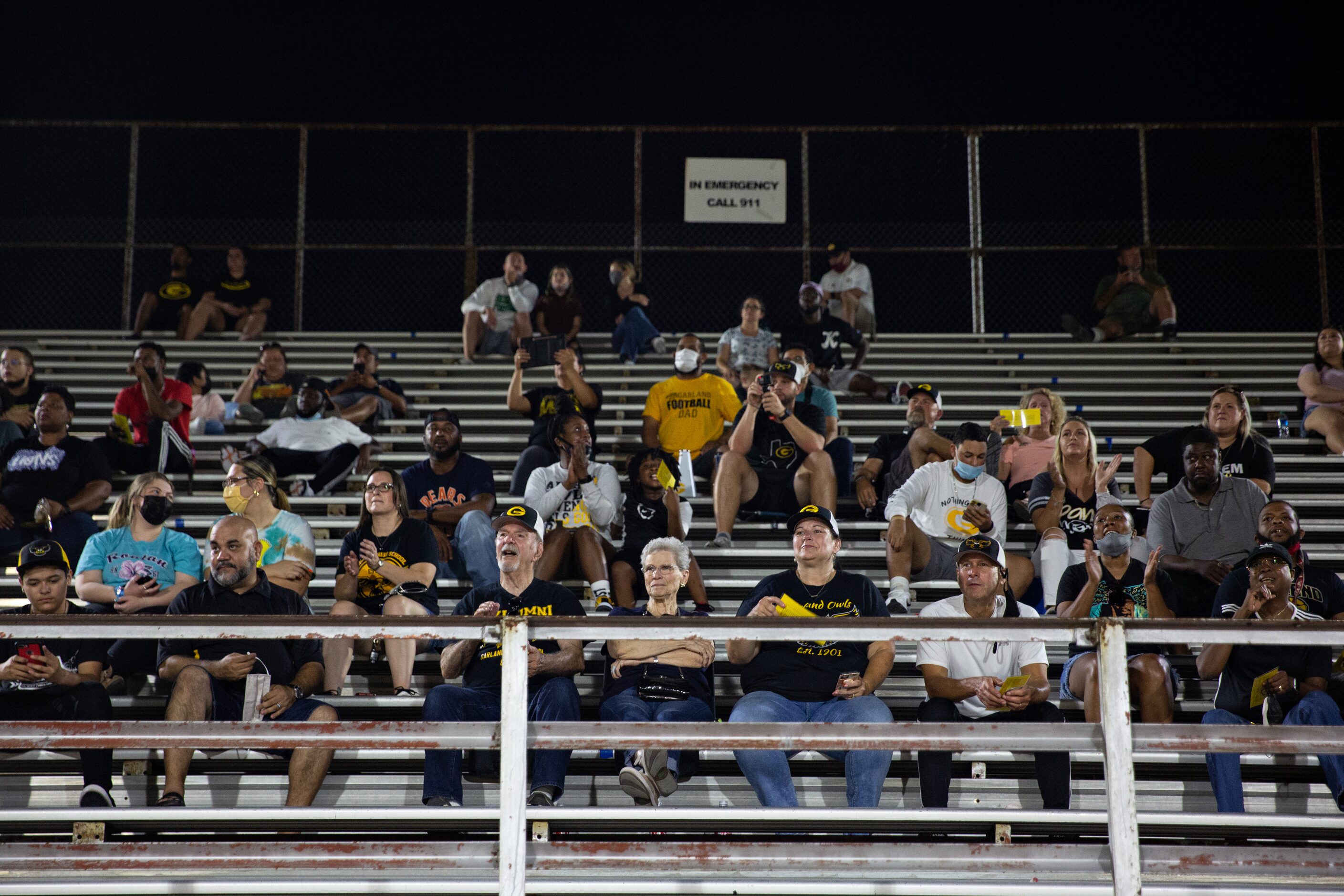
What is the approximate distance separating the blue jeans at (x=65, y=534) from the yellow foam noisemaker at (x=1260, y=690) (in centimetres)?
515

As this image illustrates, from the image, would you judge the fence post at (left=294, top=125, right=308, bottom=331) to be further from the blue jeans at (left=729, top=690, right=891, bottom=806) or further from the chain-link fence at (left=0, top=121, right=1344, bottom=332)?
the blue jeans at (left=729, top=690, right=891, bottom=806)

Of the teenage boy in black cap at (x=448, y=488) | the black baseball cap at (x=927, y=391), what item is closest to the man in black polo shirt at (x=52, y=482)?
the teenage boy in black cap at (x=448, y=488)

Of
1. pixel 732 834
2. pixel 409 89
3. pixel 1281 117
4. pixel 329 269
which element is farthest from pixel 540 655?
pixel 1281 117

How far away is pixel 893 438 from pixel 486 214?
24.5 feet

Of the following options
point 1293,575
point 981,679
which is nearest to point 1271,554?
point 1293,575

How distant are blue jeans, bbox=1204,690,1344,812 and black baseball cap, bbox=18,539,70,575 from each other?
412 cm

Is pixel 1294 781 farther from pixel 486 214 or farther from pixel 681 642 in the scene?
pixel 486 214

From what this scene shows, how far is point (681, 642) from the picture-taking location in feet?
14.7

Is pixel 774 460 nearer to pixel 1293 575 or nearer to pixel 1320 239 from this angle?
pixel 1293 575

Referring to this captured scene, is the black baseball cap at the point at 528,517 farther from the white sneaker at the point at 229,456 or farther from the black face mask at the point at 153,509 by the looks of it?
the white sneaker at the point at 229,456

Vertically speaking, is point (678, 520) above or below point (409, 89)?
below

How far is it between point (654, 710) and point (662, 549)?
0.62m

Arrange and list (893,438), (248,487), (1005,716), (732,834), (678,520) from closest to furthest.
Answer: (732,834) → (1005,716) → (248,487) → (678,520) → (893,438)

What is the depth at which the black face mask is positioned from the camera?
5.21 metres
